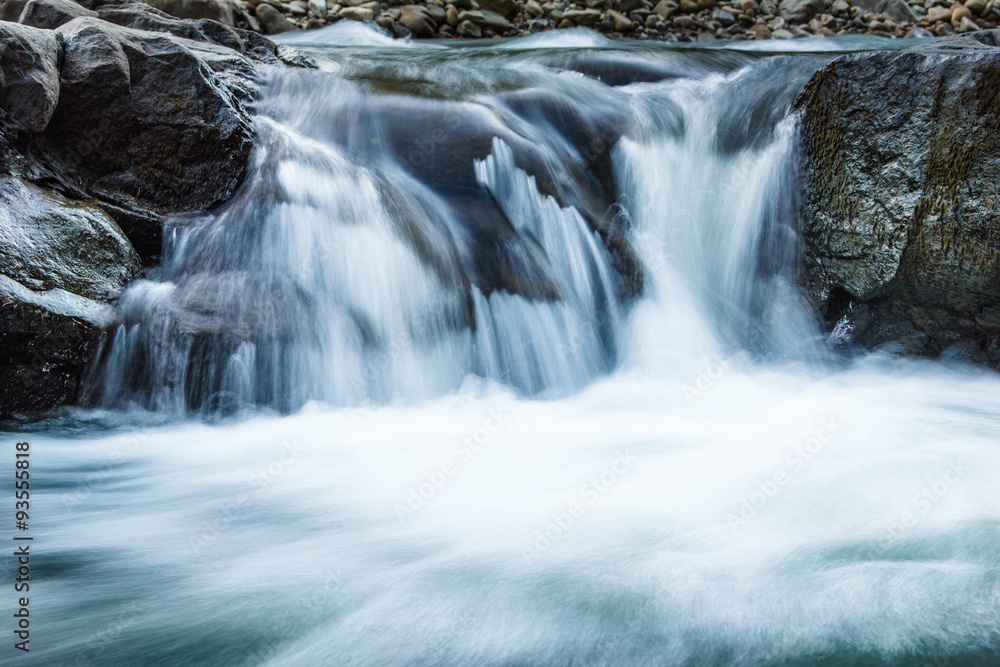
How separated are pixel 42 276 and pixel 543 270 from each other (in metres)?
2.90

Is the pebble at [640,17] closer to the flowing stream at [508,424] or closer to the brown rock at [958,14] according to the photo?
the brown rock at [958,14]

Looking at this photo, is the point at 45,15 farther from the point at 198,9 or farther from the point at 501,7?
the point at 501,7

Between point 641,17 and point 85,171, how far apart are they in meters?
11.4

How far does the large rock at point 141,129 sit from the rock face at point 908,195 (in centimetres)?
390

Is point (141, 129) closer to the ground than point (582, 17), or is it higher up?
closer to the ground

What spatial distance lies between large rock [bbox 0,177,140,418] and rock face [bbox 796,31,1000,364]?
440 cm

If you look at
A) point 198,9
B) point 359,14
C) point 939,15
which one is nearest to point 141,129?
point 198,9

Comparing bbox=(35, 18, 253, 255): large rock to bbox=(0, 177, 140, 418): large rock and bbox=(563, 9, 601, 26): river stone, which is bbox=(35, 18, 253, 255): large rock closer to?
bbox=(0, 177, 140, 418): large rock

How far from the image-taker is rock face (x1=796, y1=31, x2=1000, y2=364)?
3781mm

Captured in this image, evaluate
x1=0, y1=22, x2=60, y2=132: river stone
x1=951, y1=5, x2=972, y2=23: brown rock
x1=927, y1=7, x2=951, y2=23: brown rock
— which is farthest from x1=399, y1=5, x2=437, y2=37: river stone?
x1=951, y1=5, x2=972, y2=23: brown rock

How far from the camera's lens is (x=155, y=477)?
3.01 metres

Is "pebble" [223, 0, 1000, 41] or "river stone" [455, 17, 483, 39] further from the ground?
"pebble" [223, 0, 1000, 41]

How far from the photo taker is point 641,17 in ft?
42.0

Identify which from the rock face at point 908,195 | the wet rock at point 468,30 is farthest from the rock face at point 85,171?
the wet rock at point 468,30
